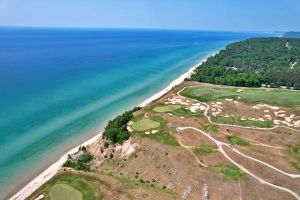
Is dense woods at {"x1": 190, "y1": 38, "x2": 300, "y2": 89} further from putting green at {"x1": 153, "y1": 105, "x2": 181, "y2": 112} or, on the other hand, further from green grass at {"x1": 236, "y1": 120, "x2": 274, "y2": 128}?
green grass at {"x1": 236, "y1": 120, "x2": 274, "y2": 128}

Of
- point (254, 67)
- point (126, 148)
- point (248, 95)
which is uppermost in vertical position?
point (248, 95)

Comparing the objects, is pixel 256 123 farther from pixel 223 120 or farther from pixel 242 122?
pixel 223 120

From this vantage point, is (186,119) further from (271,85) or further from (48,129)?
(271,85)

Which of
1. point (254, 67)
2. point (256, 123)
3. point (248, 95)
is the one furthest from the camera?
point (254, 67)

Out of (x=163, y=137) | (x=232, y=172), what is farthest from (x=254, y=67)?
(x=232, y=172)

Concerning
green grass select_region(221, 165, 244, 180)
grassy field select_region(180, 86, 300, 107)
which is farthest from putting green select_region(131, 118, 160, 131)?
grassy field select_region(180, 86, 300, 107)

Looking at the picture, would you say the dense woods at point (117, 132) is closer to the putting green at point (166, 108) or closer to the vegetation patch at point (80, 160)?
the vegetation patch at point (80, 160)

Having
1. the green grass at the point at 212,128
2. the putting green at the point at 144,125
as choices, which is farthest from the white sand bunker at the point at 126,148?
the green grass at the point at 212,128
